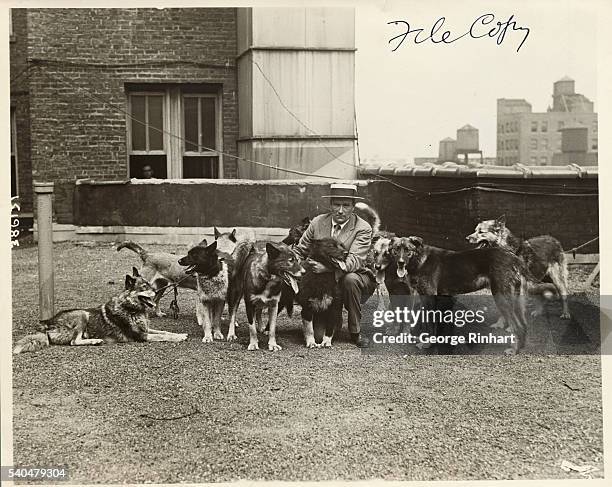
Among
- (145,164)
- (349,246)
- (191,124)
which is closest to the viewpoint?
(349,246)

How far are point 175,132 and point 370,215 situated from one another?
1.47 metres

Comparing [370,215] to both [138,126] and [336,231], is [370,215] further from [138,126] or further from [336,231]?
[138,126]

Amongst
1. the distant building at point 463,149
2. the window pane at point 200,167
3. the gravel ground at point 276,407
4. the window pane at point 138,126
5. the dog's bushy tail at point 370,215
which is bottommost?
the gravel ground at point 276,407

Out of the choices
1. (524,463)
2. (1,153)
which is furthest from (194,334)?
(524,463)

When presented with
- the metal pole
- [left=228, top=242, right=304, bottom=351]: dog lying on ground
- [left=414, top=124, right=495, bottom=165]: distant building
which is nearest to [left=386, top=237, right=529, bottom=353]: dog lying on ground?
[left=414, top=124, right=495, bottom=165]: distant building

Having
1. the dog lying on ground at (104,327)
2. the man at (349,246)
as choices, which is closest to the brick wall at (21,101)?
the dog lying on ground at (104,327)

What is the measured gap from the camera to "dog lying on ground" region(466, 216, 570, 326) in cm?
528

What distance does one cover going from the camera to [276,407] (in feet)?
16.0

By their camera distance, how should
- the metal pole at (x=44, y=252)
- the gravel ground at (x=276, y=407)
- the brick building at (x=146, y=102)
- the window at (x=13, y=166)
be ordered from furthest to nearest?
the brick building at (x=146, y=102) < the metal pole at (x=44, y=252) < the window at (x=13, y=166) < the gravel ground at (x=276, y=407)

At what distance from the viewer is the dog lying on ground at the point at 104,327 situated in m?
5.19

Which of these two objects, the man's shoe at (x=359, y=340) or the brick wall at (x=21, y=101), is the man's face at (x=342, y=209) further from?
the brick wall at (x=21, y=101)

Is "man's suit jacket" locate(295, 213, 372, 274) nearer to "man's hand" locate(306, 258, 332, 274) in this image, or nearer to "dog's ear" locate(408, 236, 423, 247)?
"man's hand" locate(306, 258, 332, 274)

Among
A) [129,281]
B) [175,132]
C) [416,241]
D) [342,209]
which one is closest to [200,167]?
[175,132]

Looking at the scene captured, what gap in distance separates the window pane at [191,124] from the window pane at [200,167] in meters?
0.08
